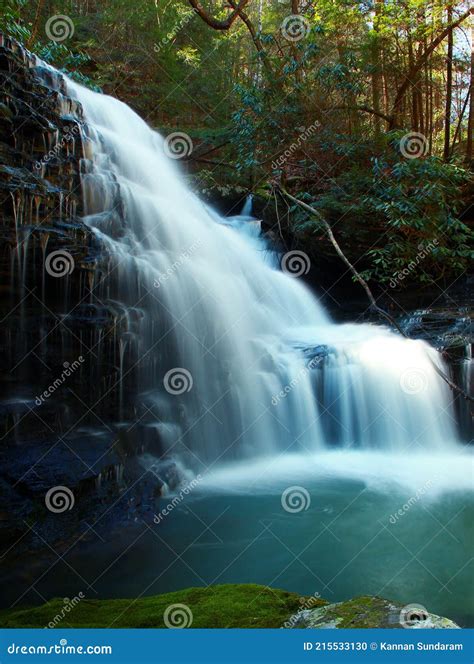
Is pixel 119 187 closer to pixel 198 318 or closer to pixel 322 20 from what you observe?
pixel 198 318

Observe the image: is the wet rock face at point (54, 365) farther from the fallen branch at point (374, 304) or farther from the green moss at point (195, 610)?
the fallen branch at point (374, 304)

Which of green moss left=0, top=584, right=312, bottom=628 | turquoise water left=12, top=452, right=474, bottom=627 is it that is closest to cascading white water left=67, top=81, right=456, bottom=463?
turquoise water left=12, top=452, right=474, bottom=627

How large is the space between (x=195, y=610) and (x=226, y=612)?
20cm

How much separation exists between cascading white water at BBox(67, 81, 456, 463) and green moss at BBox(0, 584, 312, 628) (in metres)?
3.29

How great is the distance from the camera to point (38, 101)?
7.17m

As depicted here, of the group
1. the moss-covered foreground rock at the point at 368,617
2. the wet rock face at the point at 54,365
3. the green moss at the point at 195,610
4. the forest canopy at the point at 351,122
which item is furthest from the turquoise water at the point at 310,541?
the forest canopy at the point at 351,122

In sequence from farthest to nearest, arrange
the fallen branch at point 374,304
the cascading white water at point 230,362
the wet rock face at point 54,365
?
the cascading white water at point 230,362 < the fallen branch at point 374,304 < the wet rock face at point 54,365

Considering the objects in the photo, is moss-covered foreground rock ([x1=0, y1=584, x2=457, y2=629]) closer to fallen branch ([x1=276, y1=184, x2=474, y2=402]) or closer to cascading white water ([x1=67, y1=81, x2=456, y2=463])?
cascading white water ([x1=67, y1=81, x2=456, y2=463])

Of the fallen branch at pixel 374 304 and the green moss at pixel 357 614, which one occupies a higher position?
the fallen branch at pixel 374 304

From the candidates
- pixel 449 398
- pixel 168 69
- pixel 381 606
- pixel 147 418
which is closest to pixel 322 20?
pixel 168 69

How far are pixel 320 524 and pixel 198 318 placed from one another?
3.52m

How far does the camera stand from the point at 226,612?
8.75ft

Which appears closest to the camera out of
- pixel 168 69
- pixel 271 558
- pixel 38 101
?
pixel 271 558

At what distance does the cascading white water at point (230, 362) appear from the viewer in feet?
22.2
